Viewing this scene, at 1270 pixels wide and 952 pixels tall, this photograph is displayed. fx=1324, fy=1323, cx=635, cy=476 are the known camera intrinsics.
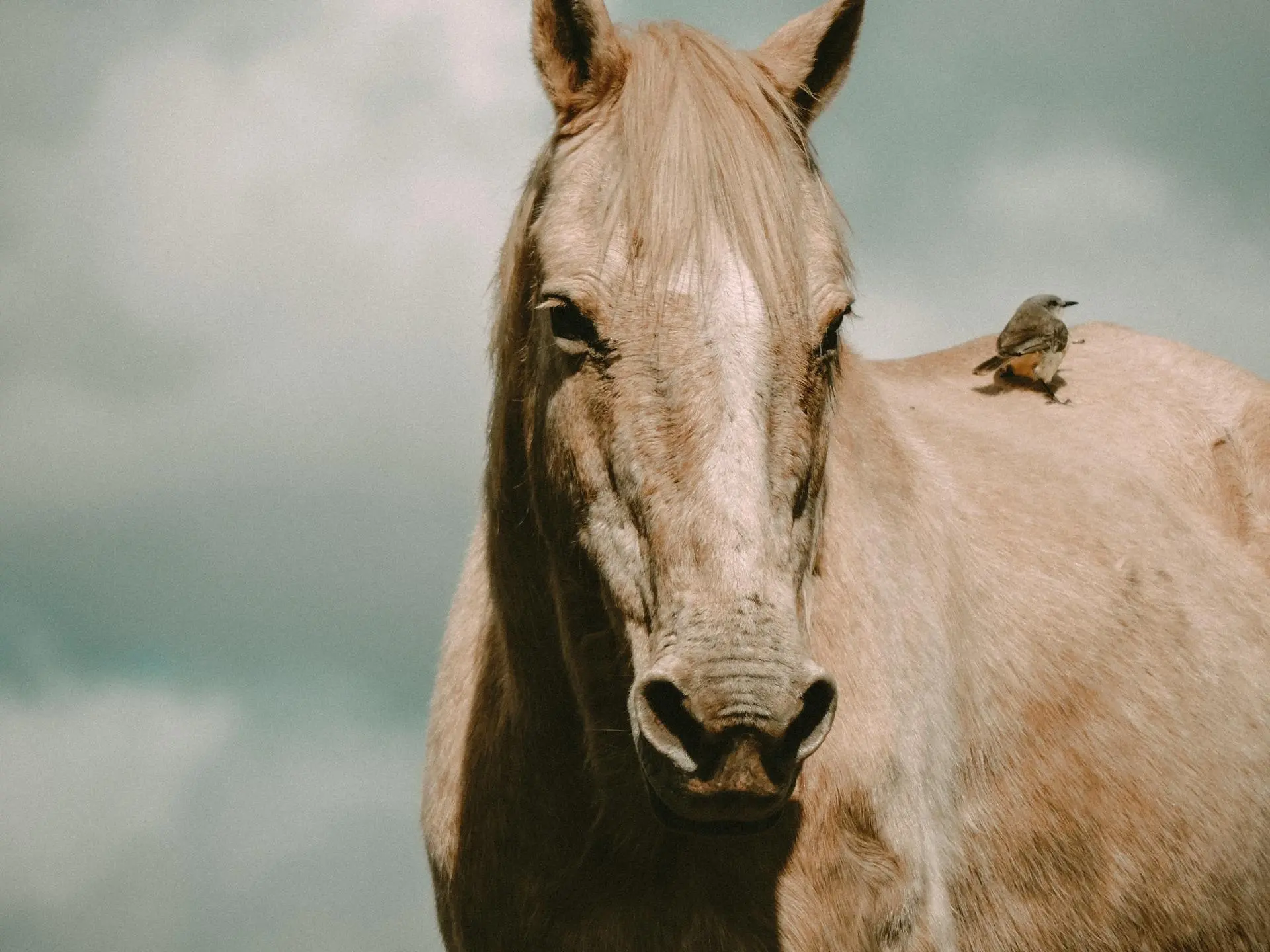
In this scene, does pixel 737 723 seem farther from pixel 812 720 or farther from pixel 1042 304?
pixel 1042 304

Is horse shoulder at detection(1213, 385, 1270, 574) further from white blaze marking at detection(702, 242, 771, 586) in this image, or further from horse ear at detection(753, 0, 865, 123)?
white blaze marking at detection(702, 242, 771, 586)

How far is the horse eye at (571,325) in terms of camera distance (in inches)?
132

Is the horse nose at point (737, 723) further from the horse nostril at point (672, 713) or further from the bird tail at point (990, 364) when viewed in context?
the bird tail at point (990, 364)

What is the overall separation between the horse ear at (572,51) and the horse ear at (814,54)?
502 millimetres

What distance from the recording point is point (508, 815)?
406 centimetres

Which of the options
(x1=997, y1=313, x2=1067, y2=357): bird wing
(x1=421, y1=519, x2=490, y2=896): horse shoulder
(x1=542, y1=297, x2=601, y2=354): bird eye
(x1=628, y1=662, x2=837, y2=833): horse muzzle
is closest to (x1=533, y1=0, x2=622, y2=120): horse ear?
(x1=542, y1=297, x2=601, y2=354): bird eye

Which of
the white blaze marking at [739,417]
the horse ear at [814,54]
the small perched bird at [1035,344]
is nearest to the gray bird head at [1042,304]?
the small perched bird at [1035,344]

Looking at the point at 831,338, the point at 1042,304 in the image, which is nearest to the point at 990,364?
the point at 1042,304

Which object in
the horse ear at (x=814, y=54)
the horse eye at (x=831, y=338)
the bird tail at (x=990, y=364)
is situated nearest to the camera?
the horse eye at (x=831, y=338)

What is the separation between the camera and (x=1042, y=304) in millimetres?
7086

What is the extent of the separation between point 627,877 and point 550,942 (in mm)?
328

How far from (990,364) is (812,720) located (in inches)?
190

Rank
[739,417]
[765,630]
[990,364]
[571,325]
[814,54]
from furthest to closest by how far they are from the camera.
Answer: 1. [990,364]
2. [814,54]
3. [571,325]
4. [739,417]
5. [765,630]

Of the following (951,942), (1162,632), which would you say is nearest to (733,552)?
(951,942)
